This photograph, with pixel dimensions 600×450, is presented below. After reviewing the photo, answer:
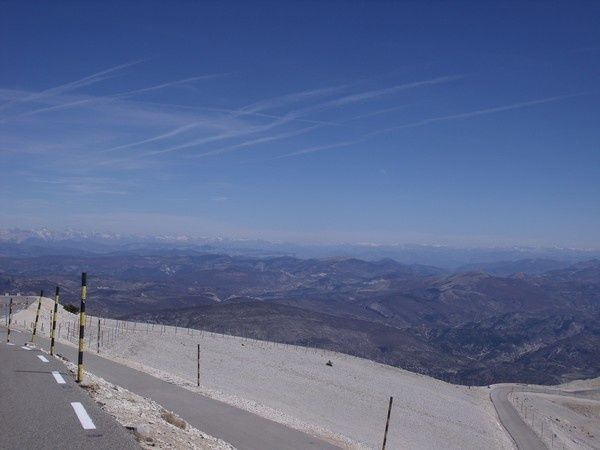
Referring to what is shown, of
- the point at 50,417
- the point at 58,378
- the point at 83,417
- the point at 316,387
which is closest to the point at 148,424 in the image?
the point at 83,417

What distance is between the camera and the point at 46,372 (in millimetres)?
12453

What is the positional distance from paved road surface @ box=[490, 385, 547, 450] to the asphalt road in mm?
50299

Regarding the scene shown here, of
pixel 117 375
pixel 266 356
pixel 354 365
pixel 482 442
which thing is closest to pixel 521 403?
pixel 354 365

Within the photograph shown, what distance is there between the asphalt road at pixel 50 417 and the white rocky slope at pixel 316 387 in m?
18.6

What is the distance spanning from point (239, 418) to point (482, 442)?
41.0 meters

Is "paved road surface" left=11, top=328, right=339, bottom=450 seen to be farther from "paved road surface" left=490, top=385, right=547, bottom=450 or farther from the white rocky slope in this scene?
"paved road surface" left=490, top=385, right=547, bottom=450

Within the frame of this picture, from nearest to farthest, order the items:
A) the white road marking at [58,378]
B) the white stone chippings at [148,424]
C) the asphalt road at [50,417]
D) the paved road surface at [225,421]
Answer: the asphalt road at [50,417] < the white stone chippings at [148,424] < the paved road surface at [225,421] < the white road marking at [58,378]

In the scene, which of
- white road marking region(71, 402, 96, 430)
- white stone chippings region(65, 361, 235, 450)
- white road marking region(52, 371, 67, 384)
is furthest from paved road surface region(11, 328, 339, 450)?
white road marking region(71, 402, 96, 430)

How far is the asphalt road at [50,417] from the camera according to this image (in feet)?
23.6

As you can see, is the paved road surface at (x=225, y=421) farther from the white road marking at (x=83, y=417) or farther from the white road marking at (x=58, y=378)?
the white road marking at (x=83, y=417)

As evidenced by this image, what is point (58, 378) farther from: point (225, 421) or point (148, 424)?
point (148, 424)

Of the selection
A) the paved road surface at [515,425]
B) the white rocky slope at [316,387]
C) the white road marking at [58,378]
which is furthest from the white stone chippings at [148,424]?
the paved road surface at [515,425]

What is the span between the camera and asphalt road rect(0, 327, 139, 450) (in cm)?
720

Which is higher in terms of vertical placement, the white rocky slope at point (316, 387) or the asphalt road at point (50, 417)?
the asphalt road at point (50, 417)
